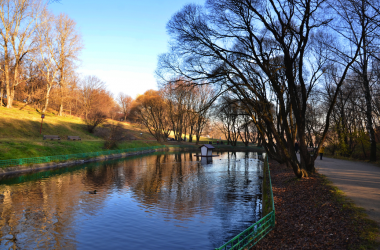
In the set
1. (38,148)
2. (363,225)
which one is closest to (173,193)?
(363,225)

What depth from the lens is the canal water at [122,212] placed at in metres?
10.1

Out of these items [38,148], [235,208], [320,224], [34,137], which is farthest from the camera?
[34,137]

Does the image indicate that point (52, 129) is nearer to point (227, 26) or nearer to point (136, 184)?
point (136, 184)

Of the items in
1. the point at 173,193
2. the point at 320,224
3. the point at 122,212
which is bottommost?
the point at 122,212

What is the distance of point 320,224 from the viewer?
855 cm

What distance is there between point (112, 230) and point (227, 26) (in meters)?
11.1

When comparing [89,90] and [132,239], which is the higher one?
[89,90]

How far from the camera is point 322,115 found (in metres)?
51.6

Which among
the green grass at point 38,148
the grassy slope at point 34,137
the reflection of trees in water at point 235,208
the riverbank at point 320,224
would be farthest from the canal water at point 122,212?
the grassy slope at point 34,137

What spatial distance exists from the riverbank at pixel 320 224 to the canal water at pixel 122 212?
232 centimetres

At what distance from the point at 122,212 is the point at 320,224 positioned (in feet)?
30.8

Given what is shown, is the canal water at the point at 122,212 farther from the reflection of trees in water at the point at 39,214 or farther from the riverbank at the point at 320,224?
the riverbank at the point at 320,224

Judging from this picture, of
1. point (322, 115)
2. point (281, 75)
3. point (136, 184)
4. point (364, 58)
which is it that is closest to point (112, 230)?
point (136, 184)

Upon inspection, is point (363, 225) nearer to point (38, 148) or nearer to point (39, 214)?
point (39, 214)
